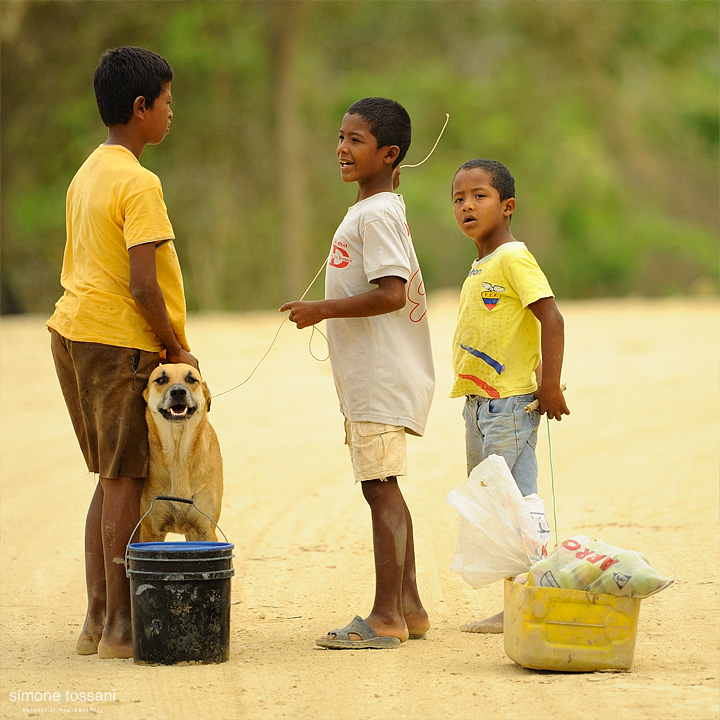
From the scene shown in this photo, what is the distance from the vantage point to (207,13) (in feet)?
78.0

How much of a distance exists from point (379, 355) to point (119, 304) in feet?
3.54

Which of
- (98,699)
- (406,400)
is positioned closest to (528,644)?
(406,400)

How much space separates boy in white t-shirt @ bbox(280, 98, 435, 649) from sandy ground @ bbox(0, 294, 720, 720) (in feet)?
0.93

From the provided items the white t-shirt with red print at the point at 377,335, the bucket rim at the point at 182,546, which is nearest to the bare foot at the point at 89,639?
the bucket rim at the point at 182,546

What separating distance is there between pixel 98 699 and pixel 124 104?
7.67ft

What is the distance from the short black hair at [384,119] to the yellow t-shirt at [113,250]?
0.91m

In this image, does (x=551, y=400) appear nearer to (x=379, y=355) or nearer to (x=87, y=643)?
(x=379, y=355)

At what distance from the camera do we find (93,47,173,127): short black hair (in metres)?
4.68

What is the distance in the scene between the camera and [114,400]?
4.68 m

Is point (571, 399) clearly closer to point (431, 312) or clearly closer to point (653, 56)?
point (431, 312)

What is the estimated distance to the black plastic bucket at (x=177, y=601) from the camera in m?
4.38

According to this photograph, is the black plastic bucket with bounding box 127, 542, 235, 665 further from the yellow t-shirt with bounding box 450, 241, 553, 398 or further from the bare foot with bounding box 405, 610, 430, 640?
the yellow t-shirt with bounding box 450, 241, 553, 398

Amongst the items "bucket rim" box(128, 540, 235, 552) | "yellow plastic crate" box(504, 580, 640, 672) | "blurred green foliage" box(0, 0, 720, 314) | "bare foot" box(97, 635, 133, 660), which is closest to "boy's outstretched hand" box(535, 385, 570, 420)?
"yellow plastic crate" box(504, 580, 640, 672)

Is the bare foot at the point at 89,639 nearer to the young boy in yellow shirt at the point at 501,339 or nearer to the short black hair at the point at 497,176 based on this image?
the young boy in yellow shirt at the point at 501,339
